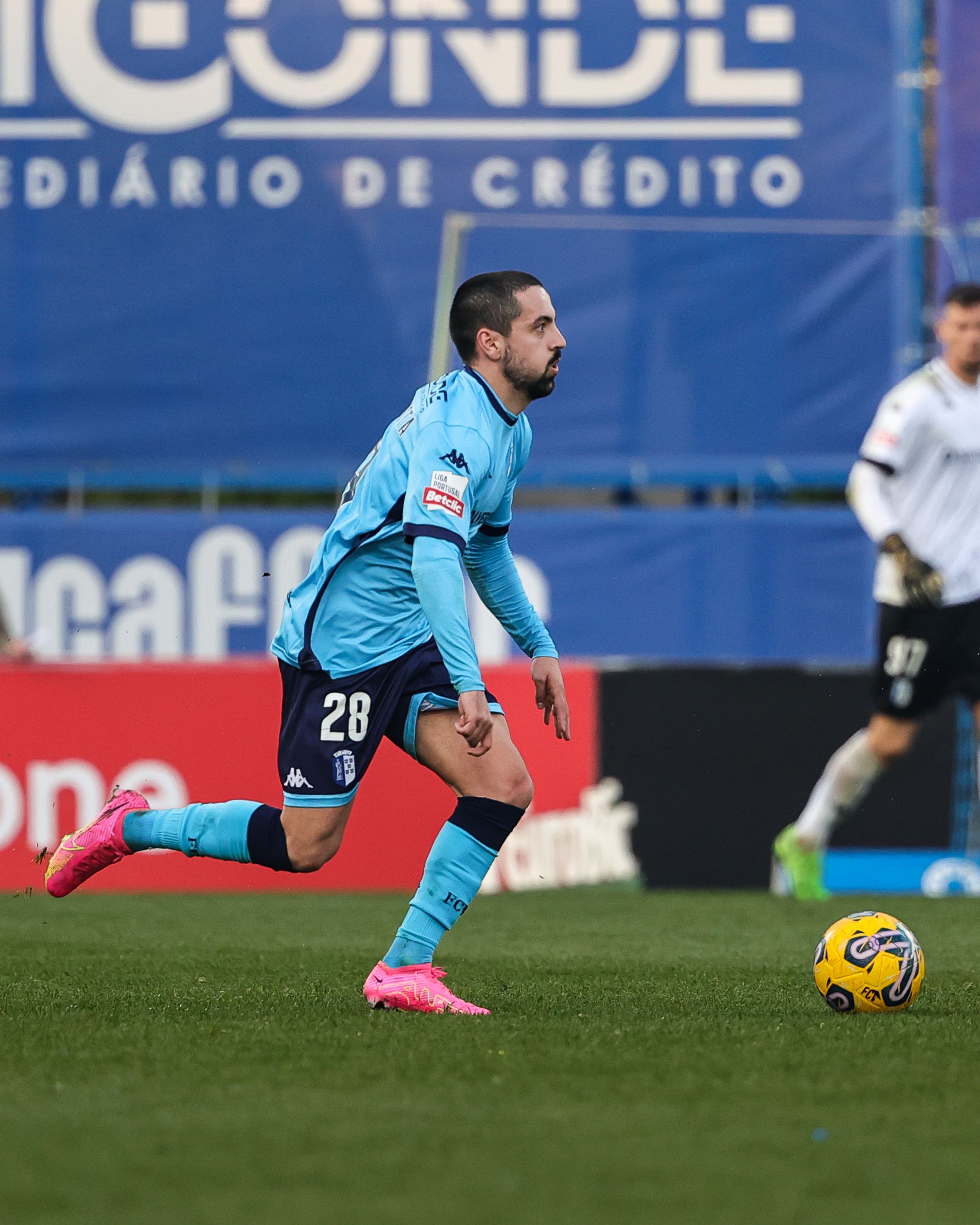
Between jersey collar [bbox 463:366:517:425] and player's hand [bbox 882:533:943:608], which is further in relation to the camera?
player's hand [bbox 882:533:943:608]

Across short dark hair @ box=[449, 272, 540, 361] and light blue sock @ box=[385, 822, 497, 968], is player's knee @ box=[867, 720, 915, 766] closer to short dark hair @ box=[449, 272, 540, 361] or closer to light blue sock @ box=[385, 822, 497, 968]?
light blue sock @ box=[385, 822, 497, 968]

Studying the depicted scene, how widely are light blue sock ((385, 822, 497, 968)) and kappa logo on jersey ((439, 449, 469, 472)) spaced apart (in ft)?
2.88

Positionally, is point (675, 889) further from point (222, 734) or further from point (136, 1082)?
point (136, 1082)

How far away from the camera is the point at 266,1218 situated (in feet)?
8.62

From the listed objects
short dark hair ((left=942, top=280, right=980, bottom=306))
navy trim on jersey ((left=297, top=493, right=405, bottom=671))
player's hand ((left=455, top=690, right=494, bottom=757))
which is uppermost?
short dark hair ((left=942, top=280, right=980, bottom=306))

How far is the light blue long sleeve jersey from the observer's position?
185 inches

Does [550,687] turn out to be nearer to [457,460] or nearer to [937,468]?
[457,460]

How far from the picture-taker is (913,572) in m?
8.24

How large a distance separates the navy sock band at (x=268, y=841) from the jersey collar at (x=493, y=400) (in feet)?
3.67

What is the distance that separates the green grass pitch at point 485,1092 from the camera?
2.77m

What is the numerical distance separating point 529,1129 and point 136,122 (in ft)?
33.1

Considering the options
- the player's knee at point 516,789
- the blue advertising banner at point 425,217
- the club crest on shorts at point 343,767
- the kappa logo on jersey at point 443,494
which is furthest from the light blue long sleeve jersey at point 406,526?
the blue advertising banner at point 425,217

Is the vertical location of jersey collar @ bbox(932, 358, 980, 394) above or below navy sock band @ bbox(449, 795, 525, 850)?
above

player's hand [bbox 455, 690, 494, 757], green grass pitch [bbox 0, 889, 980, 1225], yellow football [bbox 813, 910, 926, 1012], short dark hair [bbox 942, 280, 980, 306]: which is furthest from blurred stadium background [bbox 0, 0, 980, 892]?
player's hand [bbox 455, 690, 494, 757]
